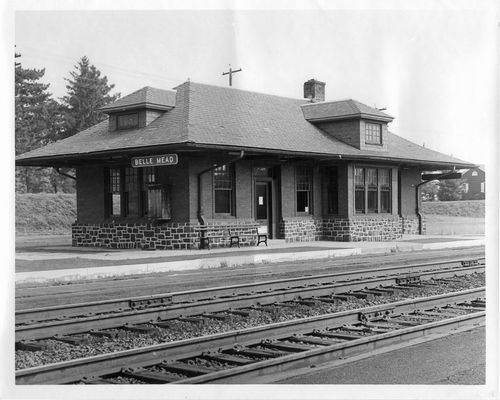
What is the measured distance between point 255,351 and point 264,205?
16.5 meters

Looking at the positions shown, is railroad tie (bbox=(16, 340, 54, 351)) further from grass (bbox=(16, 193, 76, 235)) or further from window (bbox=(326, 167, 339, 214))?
grass (bbox=(16, 193, 76, 235))

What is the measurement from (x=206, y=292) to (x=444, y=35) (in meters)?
5.90

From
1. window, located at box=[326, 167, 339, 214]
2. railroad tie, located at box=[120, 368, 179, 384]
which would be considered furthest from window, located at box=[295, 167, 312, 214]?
railroad tie, located at box=[120, 368, 179, 384]

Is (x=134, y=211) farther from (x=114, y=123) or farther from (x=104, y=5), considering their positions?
(x=104, y=5)

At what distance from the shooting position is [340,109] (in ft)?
86.3

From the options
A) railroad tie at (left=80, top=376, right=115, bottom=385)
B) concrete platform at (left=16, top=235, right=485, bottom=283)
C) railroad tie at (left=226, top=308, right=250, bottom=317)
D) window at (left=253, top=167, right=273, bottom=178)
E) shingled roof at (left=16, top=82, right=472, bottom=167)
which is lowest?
railroad tie at (left=80, top=376, right=115, bottom=385)

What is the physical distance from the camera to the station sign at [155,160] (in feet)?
60.4

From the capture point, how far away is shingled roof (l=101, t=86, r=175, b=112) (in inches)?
854

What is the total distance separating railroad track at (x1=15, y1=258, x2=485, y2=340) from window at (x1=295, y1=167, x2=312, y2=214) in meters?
10.4

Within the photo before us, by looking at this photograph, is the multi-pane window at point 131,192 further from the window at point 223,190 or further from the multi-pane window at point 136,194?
the window at point 223,190

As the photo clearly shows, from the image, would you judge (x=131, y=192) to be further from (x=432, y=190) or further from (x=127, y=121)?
(x=432, y=190)

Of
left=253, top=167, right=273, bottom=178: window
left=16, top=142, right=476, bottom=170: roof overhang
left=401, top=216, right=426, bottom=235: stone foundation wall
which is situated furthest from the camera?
left=401, top=216, right=426, bottom=235: stone foundation wall

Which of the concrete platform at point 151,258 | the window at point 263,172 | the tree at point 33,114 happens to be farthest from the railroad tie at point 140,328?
the tree at point 33,114

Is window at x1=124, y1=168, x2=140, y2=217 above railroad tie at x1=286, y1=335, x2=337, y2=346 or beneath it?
above
